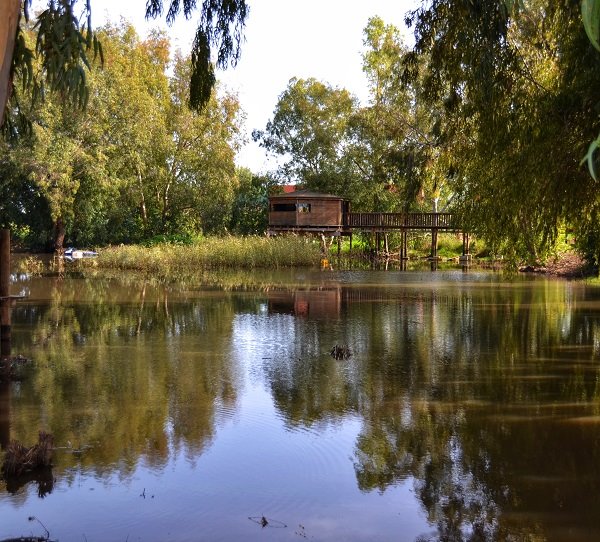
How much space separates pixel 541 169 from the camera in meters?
9.07

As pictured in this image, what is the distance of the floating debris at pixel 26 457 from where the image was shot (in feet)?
20.7

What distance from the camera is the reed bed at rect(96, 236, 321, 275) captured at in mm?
35781

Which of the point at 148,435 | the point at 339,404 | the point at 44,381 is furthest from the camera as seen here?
the point at 44,381

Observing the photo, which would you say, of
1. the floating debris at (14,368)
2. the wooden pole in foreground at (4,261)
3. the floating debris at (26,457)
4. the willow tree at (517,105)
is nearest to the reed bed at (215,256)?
the floating debris at (14,368)

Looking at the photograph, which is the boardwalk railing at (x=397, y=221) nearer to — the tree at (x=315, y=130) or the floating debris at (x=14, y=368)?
the tree at (x=315, y=130)

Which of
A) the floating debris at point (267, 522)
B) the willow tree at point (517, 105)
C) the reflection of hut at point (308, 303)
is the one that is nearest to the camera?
the floating debris at point (267, 522)

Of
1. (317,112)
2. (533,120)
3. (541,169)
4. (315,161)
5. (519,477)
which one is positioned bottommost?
(519,477)

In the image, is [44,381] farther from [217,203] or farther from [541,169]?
[217,203]

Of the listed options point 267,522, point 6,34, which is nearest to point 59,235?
point 267,522

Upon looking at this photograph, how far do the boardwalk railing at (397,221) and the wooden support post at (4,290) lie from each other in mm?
34904

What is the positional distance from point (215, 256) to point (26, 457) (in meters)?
30.5

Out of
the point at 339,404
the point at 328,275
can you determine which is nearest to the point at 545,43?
the point at 339,404

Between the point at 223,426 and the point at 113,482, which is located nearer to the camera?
the point at 113,482

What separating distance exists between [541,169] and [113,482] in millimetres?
6116
